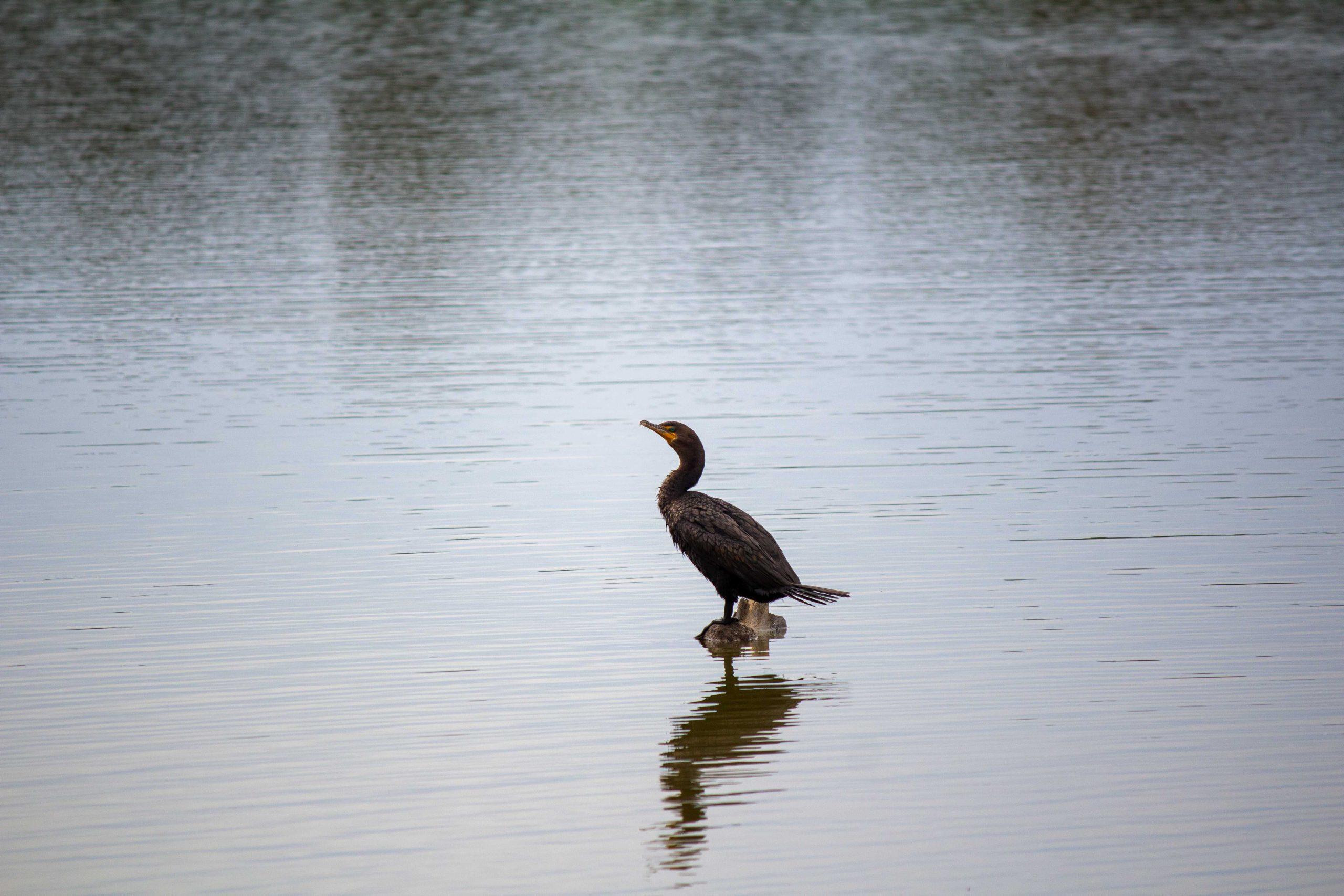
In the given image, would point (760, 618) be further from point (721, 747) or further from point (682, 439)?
point (721, 747)

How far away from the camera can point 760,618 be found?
10.5m

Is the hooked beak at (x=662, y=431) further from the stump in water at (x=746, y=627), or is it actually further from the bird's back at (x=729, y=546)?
the stump in water at (x=746, y=627)

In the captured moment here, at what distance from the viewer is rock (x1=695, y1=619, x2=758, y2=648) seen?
405 inches

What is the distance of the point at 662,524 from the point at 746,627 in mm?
3366

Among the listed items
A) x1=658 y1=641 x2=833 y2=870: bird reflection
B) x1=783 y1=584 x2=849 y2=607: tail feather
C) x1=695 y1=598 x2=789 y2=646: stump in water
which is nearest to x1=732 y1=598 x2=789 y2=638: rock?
x1=695 y1=598 x2=789 y2=646: stump in water

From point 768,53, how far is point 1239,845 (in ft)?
188

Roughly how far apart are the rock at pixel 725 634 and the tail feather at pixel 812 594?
1.16 feet

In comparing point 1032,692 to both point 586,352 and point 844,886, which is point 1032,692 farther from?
point 586,352

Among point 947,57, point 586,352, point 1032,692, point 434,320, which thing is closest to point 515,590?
point 1032,692

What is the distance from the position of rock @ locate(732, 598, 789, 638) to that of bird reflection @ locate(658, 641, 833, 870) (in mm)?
452

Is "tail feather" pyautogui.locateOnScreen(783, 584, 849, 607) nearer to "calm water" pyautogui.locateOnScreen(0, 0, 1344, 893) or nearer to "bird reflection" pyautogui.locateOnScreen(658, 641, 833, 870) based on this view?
"calm water" pyautogui.locateOnScreen(0, 0, 1344, 893)

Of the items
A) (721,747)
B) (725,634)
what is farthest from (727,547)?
(721,747)

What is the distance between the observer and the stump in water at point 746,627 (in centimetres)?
1031

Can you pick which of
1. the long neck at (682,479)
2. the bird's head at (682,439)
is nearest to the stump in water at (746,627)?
the long neck at (682,479)
